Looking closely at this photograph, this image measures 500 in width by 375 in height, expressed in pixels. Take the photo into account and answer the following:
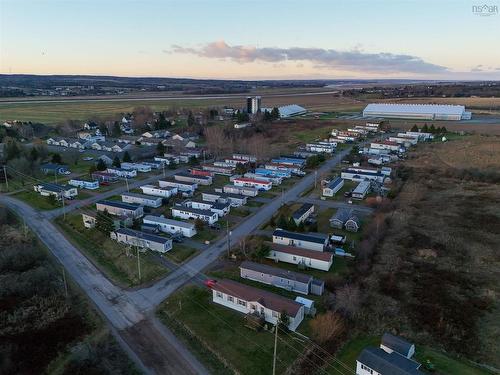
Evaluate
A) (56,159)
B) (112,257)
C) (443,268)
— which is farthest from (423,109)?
(112,257)

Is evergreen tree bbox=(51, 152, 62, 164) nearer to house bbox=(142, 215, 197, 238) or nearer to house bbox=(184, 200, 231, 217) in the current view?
house bbox=(184, 200, 231, 217)

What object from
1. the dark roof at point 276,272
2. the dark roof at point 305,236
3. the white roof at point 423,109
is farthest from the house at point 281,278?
the white roof at point 423,109

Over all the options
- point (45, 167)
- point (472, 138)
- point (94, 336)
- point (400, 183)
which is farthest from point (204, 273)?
point (472, 138)

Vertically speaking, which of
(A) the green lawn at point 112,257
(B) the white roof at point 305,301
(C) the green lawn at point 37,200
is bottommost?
(A) the green lawn at point 112,257

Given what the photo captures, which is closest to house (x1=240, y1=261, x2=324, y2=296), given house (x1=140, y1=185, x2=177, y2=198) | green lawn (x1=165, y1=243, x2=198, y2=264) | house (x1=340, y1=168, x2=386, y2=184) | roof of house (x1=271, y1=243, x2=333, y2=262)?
roof of house (x1=271, y1=243, x2=333, y2=262)

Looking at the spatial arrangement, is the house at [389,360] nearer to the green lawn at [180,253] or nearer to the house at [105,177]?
the green lawn at [180,253]

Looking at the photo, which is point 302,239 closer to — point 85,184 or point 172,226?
point 172,226
